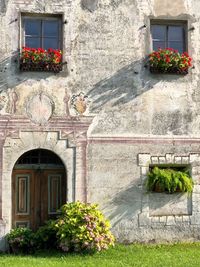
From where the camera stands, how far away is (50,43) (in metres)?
12.5

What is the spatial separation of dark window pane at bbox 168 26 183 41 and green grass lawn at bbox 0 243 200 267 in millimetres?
5572

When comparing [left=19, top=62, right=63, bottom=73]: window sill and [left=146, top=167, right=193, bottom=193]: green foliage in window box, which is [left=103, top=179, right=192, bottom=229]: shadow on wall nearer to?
[left=146, top=167, right=193, bottom=193]: green foliage in window box

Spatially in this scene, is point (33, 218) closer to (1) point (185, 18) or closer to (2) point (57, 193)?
(2) point (57, 193)

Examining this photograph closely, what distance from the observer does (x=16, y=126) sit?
12000 millimetres

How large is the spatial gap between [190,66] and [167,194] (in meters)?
A: 3.47

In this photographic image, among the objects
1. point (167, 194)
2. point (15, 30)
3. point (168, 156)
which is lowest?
point (167, 194)

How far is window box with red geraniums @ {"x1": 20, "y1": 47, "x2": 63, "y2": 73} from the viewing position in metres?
12.0

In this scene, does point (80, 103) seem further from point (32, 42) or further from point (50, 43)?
point (32, 42)

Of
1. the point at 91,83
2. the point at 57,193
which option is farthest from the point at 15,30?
the point at 57,193

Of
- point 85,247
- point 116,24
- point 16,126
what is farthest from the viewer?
point 116,24

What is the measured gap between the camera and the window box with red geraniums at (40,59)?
39.3 ft

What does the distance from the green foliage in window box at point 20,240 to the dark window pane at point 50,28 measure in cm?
502

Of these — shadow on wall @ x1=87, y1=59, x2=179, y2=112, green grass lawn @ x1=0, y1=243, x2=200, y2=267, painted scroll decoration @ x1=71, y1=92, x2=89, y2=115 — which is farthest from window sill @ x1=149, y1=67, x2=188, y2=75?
green grass lawn @ x1=0, y1=243, x2=200, y2=267

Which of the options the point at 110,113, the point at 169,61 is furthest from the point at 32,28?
the point at 169,61
